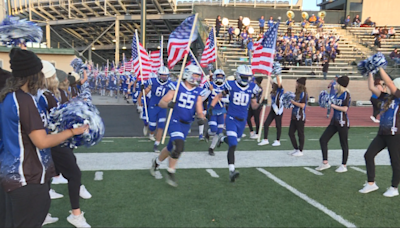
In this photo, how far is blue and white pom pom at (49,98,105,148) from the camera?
2.57m

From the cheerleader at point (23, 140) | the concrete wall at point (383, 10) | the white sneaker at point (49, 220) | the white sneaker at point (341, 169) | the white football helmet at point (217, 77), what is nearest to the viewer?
the cheerleader at point (23, 140)

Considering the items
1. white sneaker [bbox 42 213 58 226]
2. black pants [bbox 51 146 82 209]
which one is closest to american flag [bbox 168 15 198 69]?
black pants [bbox 51 146 82 209]

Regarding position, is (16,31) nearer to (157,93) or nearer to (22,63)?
(22,63)

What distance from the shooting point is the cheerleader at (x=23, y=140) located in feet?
7.11

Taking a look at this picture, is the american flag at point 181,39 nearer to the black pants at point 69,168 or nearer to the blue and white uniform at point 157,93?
the blue and white uniform at point 157,93

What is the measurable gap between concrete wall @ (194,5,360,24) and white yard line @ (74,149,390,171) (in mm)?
25584

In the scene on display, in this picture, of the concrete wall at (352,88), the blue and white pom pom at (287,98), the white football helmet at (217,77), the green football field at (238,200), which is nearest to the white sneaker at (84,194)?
the green football field at (238,200)

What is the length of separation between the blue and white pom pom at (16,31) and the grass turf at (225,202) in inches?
103

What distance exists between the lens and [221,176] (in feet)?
19.1

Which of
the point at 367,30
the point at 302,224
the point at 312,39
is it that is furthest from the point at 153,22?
the point at 302,224

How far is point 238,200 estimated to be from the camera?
183 inches

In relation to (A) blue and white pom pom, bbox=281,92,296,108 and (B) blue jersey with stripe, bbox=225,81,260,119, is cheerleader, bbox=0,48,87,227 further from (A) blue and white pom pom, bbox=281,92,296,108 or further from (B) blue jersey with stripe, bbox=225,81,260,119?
(A) blue and white pom pom, bbox=281,92,296,108

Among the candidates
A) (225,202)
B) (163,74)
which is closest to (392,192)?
(225,202)

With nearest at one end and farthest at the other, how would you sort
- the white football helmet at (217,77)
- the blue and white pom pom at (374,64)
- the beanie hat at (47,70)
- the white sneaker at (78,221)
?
1. the beanie hat at (47,70)
2. the white sneaker at (78,221)
3. the blue and white pom pom at (374,64)
4. the white football helmet at (217,77)
